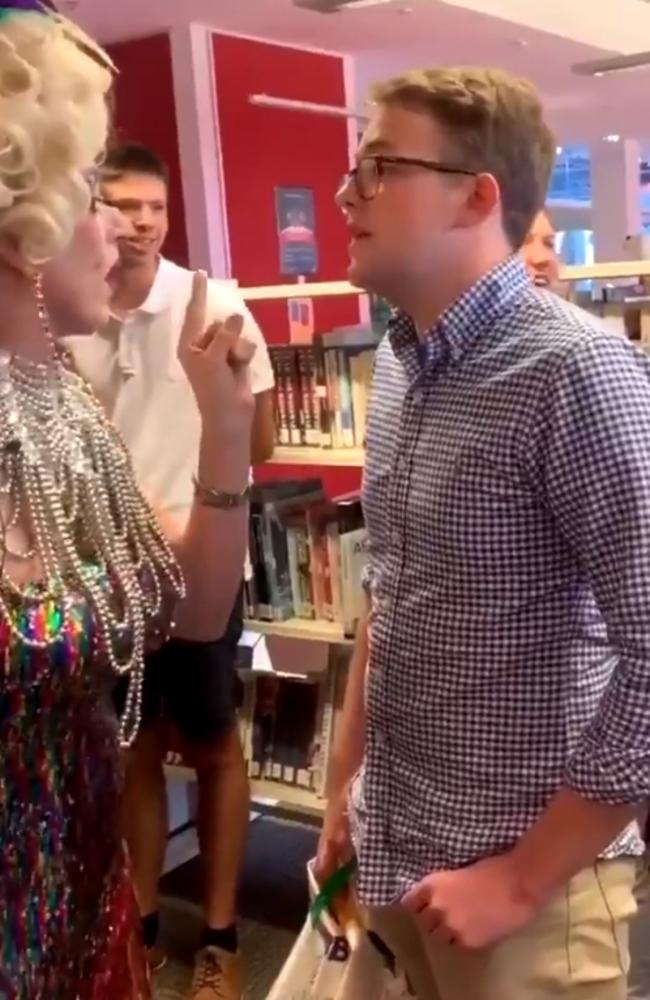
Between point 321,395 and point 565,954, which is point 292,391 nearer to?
point 321,395

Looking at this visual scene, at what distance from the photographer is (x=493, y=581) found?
1.35 m

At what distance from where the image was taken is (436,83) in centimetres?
146

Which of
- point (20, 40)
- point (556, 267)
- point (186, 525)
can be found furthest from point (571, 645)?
point (556, 267)

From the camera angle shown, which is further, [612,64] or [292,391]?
[612,64]

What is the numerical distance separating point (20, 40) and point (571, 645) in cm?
80

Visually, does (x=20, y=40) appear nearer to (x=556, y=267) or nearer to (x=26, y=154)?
(x=26, y=154)

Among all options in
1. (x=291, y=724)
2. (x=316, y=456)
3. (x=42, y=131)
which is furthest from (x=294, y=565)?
(x=42, y=131)

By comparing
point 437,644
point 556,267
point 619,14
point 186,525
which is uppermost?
point 619,14

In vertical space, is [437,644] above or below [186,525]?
below

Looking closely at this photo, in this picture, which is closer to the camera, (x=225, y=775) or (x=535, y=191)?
(x=535, y=191)

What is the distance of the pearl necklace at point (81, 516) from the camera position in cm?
124

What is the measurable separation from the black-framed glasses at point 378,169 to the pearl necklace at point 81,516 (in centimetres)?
40

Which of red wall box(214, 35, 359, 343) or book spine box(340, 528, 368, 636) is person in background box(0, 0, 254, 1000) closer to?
book spine box(340, 528, 368, 636)

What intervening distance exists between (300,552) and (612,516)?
1898mm
